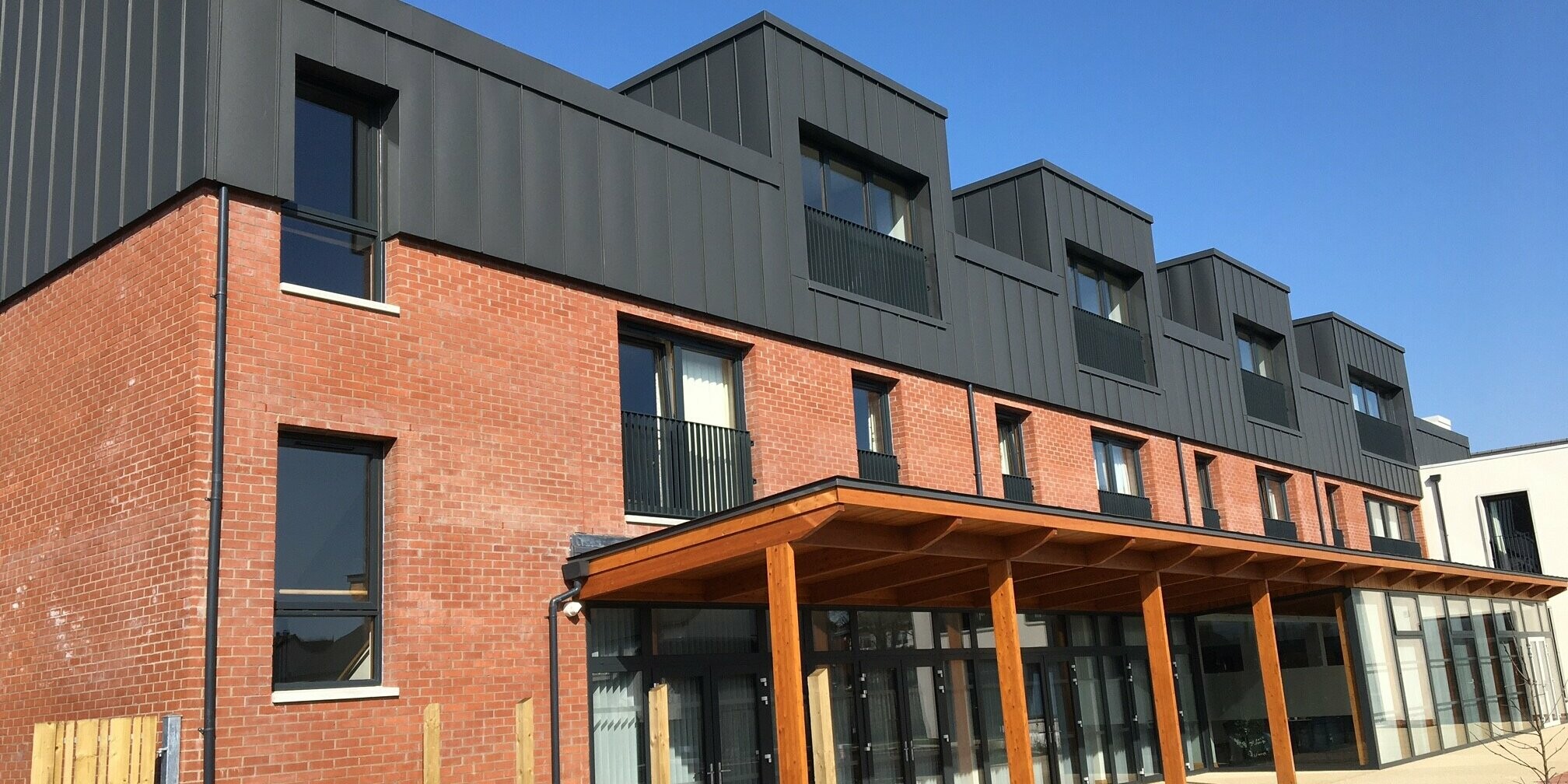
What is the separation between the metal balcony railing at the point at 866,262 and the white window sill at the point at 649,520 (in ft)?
12.7

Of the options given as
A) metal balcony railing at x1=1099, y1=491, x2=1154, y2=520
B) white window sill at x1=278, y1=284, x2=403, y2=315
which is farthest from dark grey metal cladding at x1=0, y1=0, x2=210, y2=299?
metal balcony railing at x1=1099, y1=491, x2=1154, y2=520

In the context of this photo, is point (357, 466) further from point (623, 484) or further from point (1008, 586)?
point (1008, 586)

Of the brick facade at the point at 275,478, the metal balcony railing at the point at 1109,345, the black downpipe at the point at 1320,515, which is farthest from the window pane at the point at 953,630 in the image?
the black downpipe at the point at 1320,515

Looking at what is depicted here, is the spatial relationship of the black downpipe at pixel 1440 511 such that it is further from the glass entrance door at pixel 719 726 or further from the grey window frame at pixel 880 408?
the glass entrance door at pixel 719 726

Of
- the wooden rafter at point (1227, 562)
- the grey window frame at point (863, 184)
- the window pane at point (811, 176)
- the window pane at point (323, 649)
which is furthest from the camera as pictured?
the grey window frame at point (863, 184)

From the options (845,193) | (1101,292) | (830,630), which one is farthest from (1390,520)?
(830,630)

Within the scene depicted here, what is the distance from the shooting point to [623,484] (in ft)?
42.3

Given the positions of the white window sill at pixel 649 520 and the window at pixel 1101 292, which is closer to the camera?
the white window sill at pixel 649 520

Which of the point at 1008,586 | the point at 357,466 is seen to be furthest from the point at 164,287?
the point at 1008,586

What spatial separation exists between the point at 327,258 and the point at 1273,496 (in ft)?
67.5

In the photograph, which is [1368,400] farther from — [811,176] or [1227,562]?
[811,176]

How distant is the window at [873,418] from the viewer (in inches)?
648

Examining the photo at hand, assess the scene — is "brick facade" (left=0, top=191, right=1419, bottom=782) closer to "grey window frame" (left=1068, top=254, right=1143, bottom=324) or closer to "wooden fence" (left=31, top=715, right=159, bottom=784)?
"wooden fence" (left=31, top=715, right=159, bottom=784)

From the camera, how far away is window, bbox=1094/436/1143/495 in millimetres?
20875
